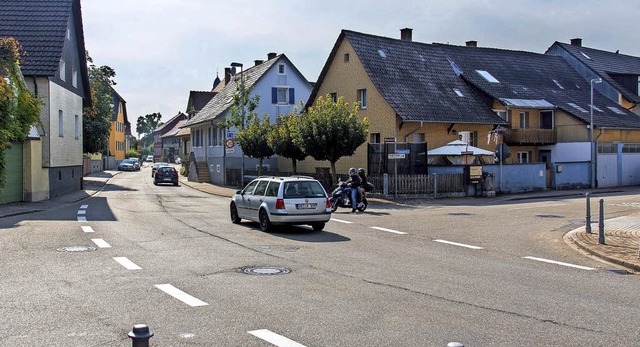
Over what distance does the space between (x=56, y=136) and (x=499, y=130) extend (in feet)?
84.0

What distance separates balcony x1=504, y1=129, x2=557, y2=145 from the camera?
1561 inches

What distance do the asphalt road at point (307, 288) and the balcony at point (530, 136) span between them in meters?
24.0

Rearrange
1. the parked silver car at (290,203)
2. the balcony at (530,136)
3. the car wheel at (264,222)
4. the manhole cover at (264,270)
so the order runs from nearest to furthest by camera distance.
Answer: the manhole cover at (264,270) → the parked silver car at (290,203) → the car wheel at (264,222) → the balcony at (530,136)

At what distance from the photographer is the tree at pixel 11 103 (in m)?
17.5

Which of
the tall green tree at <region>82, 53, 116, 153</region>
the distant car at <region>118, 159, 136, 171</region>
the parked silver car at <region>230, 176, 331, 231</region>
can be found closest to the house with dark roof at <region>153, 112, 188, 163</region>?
the distant car at <region>118, 159, 136, 171</region>

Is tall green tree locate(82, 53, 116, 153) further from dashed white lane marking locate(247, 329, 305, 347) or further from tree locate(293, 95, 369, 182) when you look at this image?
dashed white lane marking locate(247, 329, 305, 347)

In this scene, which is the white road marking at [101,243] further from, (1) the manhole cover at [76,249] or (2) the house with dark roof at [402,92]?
(2) the house with dark roof at [402,92]

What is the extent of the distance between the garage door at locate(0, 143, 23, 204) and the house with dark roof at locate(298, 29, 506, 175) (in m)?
16.7

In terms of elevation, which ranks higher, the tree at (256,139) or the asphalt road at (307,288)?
the tree at (256,139)

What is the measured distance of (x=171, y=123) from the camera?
12950 centimetres

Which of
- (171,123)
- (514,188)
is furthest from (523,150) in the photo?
(171,123)

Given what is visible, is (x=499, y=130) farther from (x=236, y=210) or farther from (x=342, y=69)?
(x=236, y=210)

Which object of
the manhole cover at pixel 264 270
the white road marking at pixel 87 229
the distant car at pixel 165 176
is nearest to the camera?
the manhole cover at pixel 264 270

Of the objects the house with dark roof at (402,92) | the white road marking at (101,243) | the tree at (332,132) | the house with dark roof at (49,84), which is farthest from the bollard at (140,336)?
the house with dark roof at (402,92)
